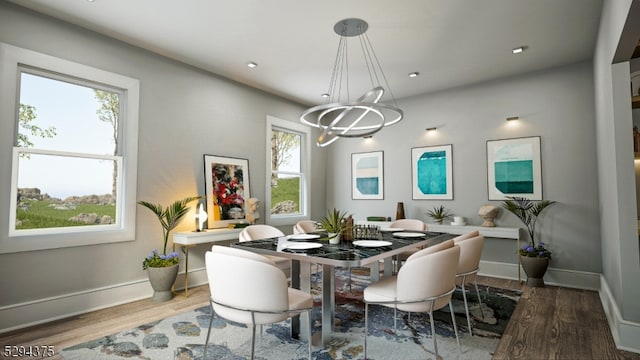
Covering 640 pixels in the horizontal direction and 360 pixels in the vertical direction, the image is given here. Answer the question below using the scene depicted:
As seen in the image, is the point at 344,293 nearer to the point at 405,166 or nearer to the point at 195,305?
the point at 195,305

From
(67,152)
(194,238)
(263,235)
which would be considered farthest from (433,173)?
(67,152)

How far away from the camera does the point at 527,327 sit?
113 inches

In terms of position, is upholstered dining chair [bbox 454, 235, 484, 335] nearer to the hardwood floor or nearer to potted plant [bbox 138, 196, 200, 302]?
the hardwood floor

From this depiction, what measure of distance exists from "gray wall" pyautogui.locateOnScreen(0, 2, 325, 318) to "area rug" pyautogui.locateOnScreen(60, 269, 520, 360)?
971mm

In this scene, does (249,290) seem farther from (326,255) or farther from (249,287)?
(326,255)

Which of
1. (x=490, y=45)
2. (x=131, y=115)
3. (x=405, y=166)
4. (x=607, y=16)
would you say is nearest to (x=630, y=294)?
(x=607, y=16)

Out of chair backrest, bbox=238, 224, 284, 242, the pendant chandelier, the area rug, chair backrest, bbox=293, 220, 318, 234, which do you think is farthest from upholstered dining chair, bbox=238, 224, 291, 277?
the pendant chandelier

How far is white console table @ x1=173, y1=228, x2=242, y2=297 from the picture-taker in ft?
12.6

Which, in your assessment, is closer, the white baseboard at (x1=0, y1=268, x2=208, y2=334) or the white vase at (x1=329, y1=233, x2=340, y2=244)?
the white vase at (x1=329, y1=233, x2=340, y2=244)

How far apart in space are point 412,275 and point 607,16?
2.74 m

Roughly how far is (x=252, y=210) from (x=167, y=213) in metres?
1.22

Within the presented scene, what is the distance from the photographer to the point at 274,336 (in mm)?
2656

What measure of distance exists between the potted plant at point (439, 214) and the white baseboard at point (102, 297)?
91 centimetres

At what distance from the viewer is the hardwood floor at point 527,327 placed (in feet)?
8.00
